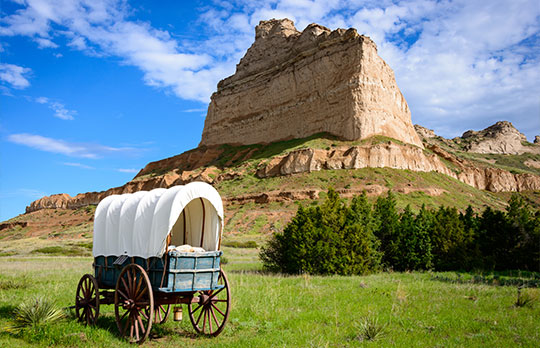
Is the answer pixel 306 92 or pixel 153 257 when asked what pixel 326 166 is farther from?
pixel 153 257

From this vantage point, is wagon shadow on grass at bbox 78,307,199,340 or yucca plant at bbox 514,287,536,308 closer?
wagon shadow on grass at bbox 78,307,199,340

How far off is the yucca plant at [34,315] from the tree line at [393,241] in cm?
1122

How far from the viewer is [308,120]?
7356cm

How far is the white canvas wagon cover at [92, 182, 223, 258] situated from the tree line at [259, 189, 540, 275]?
916 cm

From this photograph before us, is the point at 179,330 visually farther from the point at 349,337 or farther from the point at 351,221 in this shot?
the point at 351,221

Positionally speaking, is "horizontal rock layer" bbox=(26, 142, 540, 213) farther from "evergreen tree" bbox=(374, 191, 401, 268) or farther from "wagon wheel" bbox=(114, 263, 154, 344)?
"wagon wheel" bbox=(114, 263, 154, 344)

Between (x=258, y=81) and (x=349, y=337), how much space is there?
8485cm

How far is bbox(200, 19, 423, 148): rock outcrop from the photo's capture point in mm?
66812

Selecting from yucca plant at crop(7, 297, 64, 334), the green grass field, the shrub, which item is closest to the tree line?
the shrub

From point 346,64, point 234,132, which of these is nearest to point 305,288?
point 346,64

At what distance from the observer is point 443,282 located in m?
15.2

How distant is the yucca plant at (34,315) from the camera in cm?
805

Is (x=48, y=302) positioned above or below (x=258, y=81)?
below

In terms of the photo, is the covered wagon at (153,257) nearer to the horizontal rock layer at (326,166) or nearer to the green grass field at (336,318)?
the green grass field at (336,318)
